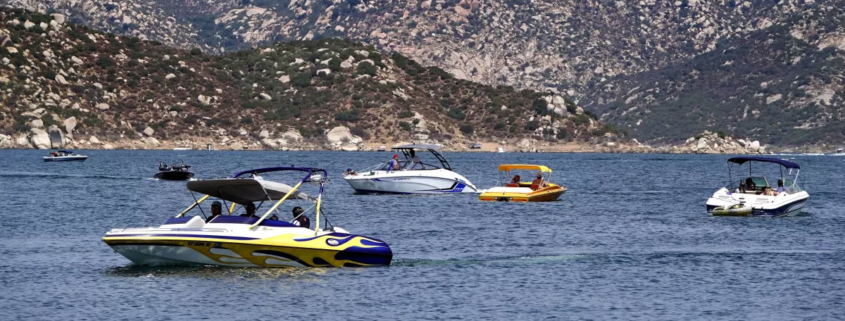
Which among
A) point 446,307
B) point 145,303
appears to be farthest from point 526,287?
point 145,303

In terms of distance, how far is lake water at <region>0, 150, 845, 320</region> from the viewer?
31.9 metres

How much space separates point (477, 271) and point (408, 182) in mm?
39033

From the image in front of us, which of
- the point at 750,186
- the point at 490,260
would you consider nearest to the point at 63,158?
the point at 750,186

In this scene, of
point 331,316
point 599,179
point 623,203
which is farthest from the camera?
point 599,179

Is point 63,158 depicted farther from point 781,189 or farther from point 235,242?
point 235,242

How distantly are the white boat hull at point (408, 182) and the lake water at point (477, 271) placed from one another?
9382mm

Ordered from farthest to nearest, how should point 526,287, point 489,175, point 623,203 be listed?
point 489,175, point 623,203, point 526,287

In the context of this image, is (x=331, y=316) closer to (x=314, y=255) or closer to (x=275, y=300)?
(x=275, y=300)

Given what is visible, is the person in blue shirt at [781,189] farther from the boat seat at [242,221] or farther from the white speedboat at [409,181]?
the boat seat at [242,221]

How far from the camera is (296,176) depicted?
4609 inches

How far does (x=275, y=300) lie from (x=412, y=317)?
405cm

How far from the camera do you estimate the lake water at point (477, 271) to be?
31.9m

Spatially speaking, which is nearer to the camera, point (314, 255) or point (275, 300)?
point (275, 300)

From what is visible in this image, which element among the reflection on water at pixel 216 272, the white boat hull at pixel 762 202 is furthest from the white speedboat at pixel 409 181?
the reflection on water at pixel 216 272
